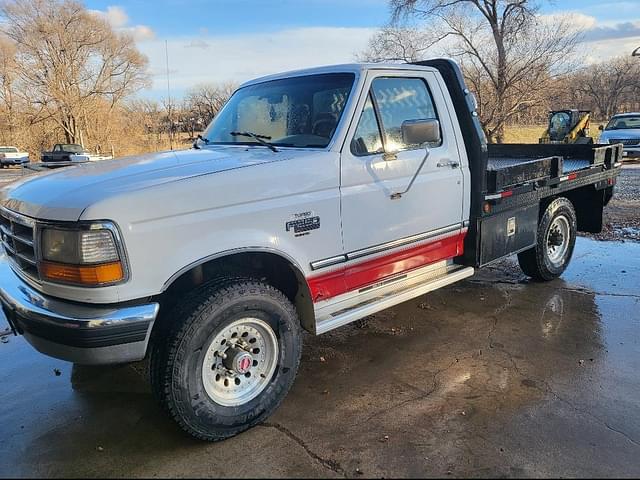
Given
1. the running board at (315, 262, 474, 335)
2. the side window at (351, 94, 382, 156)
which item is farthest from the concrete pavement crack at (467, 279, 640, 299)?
the side window at (351, 94, 382, 156)

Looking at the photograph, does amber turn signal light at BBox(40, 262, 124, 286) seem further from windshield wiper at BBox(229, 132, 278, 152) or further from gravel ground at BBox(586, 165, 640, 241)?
gravel ground at BBox(586, 165, 640, 241)

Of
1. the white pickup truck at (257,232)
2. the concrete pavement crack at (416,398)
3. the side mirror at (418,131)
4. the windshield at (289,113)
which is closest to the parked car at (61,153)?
the windshield at (289,113)

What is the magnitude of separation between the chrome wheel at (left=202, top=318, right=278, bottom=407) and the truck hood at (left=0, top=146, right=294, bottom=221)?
0.97 metres

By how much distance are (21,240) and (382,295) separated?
2.45 m

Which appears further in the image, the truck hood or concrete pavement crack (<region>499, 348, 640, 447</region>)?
concrete pavement crack (<region>499, 348, 640, 447</region>)

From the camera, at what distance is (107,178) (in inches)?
120

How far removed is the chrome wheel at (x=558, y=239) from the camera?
5.98 m

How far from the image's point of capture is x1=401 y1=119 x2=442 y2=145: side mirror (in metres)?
3.76

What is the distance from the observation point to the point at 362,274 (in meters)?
3.87

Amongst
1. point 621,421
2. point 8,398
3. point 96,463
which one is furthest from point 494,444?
point 8,398

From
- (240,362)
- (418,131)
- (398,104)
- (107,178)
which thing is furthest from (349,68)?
(240,362)

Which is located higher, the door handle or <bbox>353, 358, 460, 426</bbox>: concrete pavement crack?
the door handle

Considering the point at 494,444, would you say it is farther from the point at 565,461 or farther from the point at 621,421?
the point at 621,421

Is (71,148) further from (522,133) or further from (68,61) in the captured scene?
(522,133)
